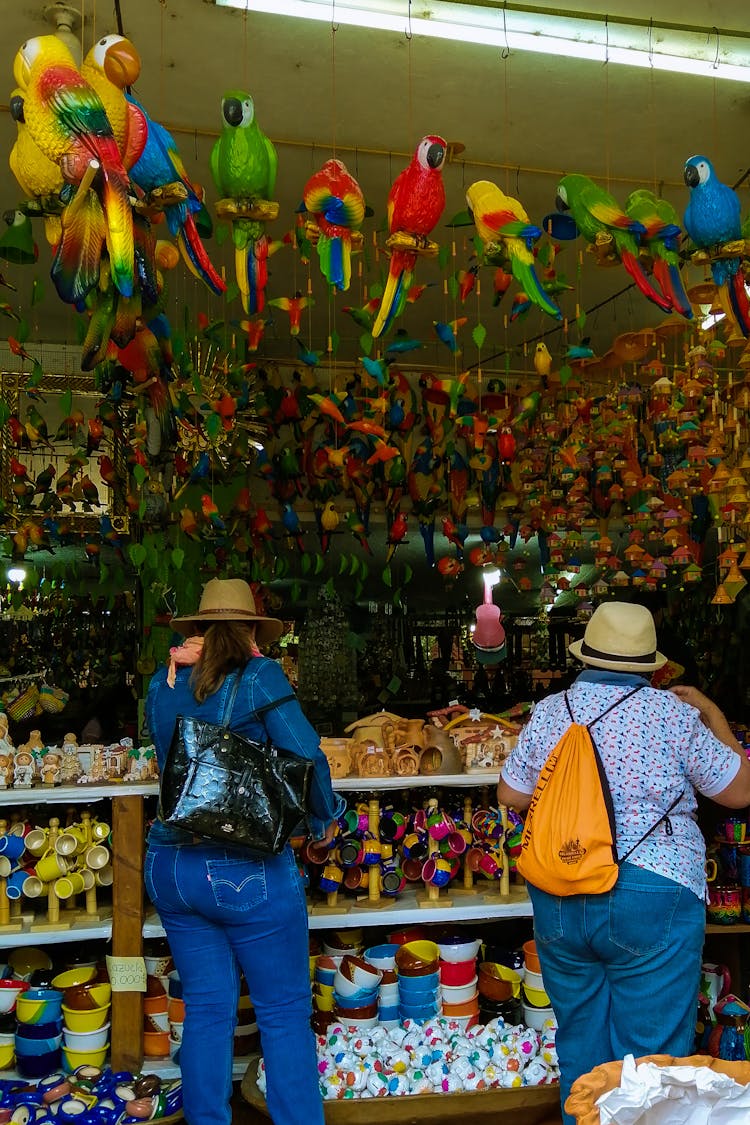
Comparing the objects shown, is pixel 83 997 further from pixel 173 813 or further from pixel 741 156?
pixel 741 156

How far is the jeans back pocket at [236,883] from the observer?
226cm

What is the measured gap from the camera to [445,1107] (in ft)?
8.63

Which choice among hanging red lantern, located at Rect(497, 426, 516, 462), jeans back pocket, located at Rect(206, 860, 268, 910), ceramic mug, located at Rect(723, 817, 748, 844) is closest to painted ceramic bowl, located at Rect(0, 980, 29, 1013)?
jeans back pocket, located at Rect(206, 860, 268, 910)

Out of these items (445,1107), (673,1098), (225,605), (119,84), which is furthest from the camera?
(445,1107)

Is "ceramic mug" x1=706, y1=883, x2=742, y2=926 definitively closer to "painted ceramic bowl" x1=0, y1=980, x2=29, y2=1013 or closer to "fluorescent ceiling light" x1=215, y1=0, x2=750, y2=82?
"painted ceramic bowl" x1=0, y1=980, x2=29, y2=1013

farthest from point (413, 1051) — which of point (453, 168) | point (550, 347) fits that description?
point (550, 347)

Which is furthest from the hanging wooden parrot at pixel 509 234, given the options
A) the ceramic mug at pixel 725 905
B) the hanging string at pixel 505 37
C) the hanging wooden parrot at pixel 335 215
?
the ceramic mug at pixel 725 905

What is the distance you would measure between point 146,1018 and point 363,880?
0.72 meters

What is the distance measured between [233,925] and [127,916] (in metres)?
0.59

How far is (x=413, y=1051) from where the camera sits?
2.79m

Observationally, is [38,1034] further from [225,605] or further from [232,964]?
[225,605]

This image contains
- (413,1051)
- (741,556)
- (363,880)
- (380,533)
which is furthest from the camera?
(380,533)

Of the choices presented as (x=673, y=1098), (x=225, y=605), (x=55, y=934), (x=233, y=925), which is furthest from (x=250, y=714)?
(x=673, y=1098)

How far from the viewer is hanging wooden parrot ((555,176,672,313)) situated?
8.59ft
